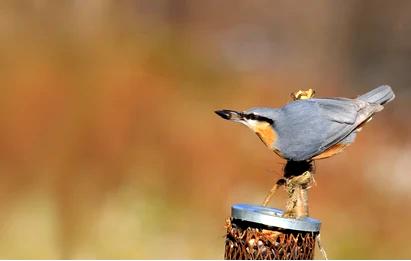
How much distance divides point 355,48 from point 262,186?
43 centimetres

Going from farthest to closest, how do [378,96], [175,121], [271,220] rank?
[175,121]
[378,96]
[271,220]

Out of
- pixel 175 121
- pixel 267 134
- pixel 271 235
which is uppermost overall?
A: pixel 175 121

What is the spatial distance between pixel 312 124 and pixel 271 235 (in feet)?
0.44

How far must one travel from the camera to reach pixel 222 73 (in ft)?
7.09

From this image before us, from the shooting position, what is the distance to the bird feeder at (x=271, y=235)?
0.87 metres

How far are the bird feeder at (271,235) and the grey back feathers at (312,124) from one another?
8cm

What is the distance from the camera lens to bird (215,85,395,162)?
36.6 inches

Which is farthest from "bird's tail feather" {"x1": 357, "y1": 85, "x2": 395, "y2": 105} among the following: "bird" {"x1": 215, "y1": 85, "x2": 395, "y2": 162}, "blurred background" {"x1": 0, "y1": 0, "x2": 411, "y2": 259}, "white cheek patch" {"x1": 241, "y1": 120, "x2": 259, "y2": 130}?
"blurred background" {"x1": 0, "y1": 0, "x2": 411, "y2": 259}

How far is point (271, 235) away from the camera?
88 centimetres

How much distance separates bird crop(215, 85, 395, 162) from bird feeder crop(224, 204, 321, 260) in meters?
0.08

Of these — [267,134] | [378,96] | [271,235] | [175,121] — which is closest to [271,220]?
[271,235]

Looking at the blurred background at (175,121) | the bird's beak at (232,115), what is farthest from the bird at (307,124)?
the blurred background at (175,121)

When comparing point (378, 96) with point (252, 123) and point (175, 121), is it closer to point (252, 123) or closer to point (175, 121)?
point (252, 123)

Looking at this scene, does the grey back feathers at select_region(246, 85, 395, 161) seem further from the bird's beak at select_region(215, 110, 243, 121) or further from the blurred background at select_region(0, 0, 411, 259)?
the blurred background at select_region(0, 0, 411, 259)
